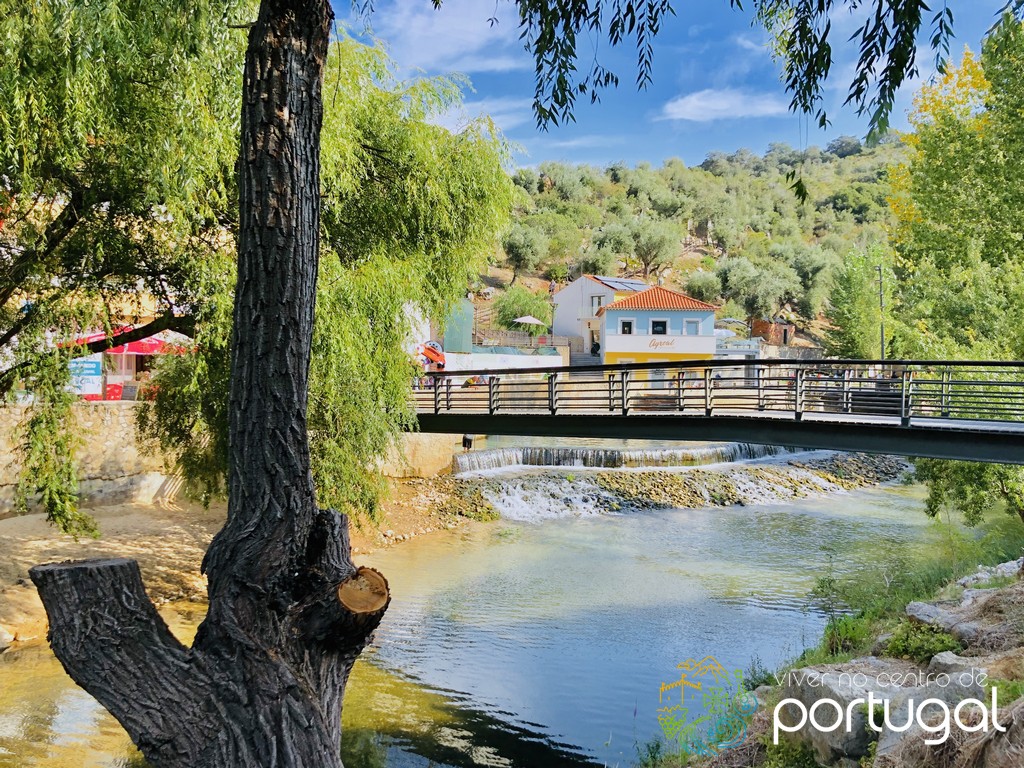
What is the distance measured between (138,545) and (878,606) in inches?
424

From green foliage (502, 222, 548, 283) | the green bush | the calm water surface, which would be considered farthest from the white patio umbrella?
the calm water surface

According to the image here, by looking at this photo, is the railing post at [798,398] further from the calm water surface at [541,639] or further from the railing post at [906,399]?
the calm water surface at [541,639]

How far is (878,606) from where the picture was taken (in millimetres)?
9789

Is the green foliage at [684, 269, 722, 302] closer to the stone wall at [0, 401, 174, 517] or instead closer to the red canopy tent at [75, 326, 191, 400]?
the red canopy tent at [75, 326, 191, 400]

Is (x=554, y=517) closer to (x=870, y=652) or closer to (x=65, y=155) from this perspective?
(x=870, y=652)

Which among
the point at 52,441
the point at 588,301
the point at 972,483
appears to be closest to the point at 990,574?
the point at 972,483

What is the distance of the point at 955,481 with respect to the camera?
1214 cm

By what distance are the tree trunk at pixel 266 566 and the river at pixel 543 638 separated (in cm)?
461

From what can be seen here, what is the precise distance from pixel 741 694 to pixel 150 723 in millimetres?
6024

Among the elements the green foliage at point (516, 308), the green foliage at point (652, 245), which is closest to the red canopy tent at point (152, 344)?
the green foliage at point (516, 308)

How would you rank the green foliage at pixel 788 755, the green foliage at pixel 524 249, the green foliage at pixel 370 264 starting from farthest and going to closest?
the green foliage at pixel 524 249, the green foliage at pixel 370 264, the green foliage at pixel 788 755

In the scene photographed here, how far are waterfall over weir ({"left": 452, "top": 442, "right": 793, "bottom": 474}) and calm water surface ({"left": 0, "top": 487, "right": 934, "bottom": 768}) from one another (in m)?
4.46

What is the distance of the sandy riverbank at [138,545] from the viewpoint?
994 centimetres

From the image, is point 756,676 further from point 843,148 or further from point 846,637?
point 843,148
